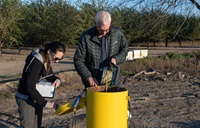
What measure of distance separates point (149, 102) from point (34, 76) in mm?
3300

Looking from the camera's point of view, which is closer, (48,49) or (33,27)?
(48,49)

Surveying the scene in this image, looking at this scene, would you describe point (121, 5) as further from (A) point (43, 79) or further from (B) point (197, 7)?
(A) point (43, 79)

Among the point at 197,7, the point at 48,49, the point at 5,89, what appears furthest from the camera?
the point at 197,7

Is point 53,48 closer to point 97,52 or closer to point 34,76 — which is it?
point 34,76

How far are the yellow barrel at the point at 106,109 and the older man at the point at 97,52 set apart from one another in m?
0.44

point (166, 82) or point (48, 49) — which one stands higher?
point (48, 49)

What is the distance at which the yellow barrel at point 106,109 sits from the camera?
2600mm

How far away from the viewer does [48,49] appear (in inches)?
111

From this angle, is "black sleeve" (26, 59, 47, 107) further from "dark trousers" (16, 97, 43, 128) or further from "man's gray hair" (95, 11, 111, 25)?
"man's gray hair" (95, 11, 111, 25)

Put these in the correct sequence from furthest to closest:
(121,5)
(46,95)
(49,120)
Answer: (121,5)
(49,120)
(46,95)

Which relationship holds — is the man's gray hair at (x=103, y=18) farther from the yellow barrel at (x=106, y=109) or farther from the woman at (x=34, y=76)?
the yellow barrel at (x=106, y=109)

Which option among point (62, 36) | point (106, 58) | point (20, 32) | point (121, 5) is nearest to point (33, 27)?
point (20, 32)

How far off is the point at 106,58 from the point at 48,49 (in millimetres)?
731

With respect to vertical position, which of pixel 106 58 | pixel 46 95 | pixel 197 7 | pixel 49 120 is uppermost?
pixel 197 7
